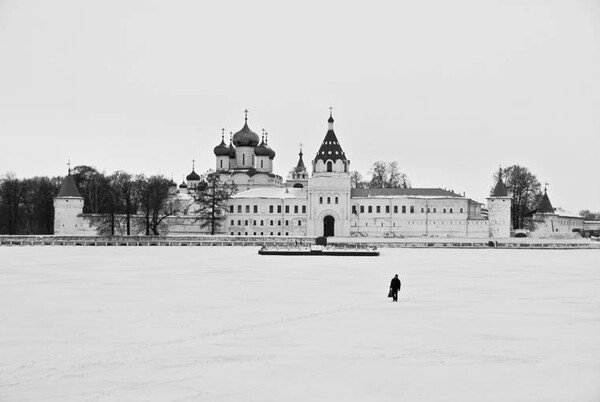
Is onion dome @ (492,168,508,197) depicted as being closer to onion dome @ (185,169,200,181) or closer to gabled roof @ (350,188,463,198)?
gabled roof @ (350,188,463,198)

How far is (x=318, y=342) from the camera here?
41.8 ft

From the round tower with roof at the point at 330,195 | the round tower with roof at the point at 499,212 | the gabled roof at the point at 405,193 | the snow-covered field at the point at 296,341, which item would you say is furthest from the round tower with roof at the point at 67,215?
the snow-covered field at the point at 296,341

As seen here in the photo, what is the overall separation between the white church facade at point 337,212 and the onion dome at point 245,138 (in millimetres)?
11326

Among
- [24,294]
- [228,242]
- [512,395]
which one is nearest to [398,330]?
[512,395]

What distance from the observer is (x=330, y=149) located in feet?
237

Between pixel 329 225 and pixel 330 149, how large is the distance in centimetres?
698

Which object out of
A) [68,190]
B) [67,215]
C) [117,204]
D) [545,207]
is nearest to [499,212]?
[545,207]

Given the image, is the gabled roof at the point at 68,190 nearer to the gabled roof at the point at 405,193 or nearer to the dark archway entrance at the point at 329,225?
the dark archway entrance at the point at 329,225

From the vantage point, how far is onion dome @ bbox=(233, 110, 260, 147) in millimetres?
85812

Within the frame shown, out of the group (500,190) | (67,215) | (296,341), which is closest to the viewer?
(296,341)

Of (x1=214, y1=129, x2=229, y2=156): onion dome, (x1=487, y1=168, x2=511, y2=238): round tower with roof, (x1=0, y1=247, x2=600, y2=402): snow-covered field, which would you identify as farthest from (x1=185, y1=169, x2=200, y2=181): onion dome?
(x1=0, y1=247, x2=600, y2=402): snow-covered field

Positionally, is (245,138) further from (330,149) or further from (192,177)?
(330,149)

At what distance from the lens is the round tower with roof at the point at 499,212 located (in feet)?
232

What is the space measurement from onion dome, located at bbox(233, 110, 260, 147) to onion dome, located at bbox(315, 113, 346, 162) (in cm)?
1536
